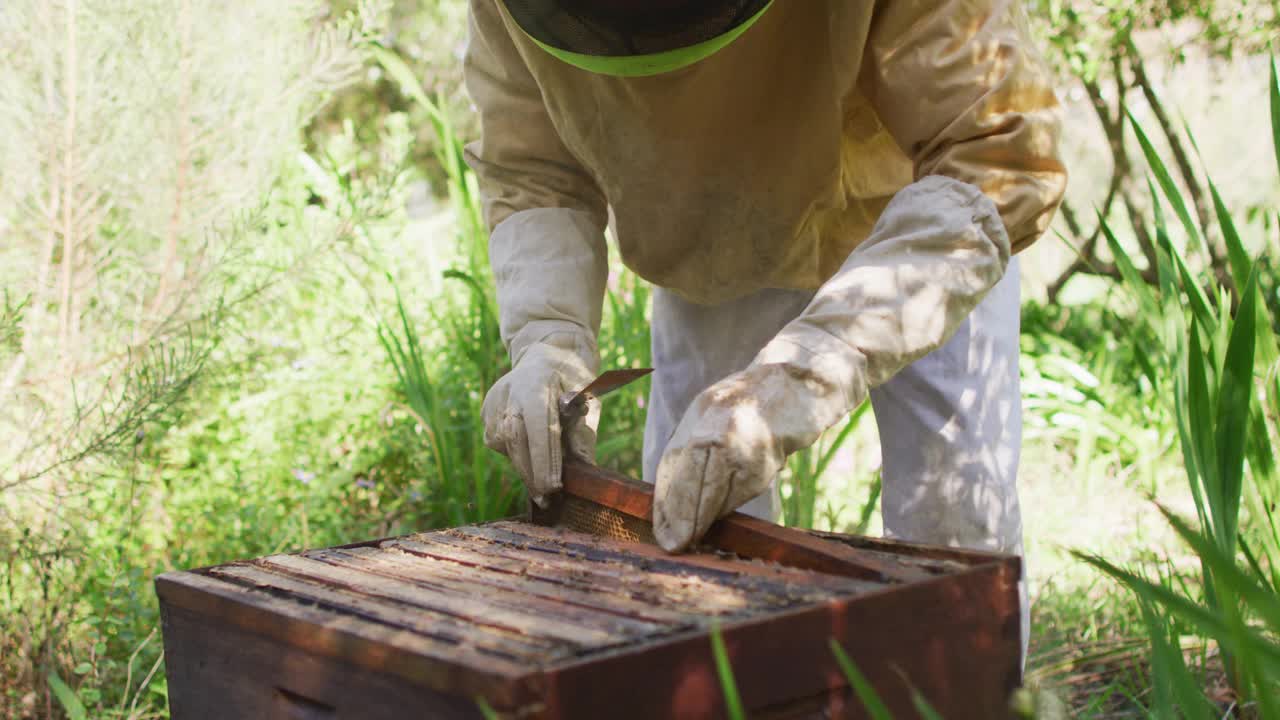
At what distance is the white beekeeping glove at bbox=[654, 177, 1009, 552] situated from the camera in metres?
1.40

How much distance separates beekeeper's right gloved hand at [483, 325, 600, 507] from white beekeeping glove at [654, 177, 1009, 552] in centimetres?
28

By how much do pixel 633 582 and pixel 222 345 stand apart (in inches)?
78.5

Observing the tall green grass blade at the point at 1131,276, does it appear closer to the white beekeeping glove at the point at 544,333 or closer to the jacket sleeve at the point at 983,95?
the jacket sleeve at the point at 983,95

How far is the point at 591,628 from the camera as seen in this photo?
1.04 meters

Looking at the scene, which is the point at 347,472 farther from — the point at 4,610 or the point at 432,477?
the point at 4,610

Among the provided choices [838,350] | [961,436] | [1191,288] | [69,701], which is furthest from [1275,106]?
[69,701]

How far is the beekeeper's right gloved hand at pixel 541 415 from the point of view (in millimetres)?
1692

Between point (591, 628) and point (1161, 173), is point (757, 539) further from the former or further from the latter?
point (1161, 173)

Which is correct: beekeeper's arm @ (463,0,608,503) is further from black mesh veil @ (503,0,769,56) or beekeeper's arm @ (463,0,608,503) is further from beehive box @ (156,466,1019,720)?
black mesh veil @ (503,0,769,56)

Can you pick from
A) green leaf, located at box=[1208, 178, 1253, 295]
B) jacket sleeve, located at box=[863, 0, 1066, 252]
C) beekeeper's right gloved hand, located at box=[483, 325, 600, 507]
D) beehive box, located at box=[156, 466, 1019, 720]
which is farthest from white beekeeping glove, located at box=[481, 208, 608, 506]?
green leaf, located at box=[1208, 178, 1253, 295]

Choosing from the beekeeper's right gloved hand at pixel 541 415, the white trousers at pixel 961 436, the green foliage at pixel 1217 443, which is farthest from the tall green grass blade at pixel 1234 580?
the white trousers at pixel 961 436

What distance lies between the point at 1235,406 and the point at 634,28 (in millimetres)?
917

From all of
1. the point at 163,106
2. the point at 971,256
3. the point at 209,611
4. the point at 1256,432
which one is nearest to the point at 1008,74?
the point at 971,256

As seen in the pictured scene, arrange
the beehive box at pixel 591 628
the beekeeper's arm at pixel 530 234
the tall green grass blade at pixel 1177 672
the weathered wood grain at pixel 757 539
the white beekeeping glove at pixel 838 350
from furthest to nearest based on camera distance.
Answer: the beekeeper's arm at pixel 530 234 → the white beekeeping glove at pixel 838 350 → the weathered wood grain at pixel 757 539 → the tall green grass blade at pixel 1177 672 → the beehive box at pixel 591 628
